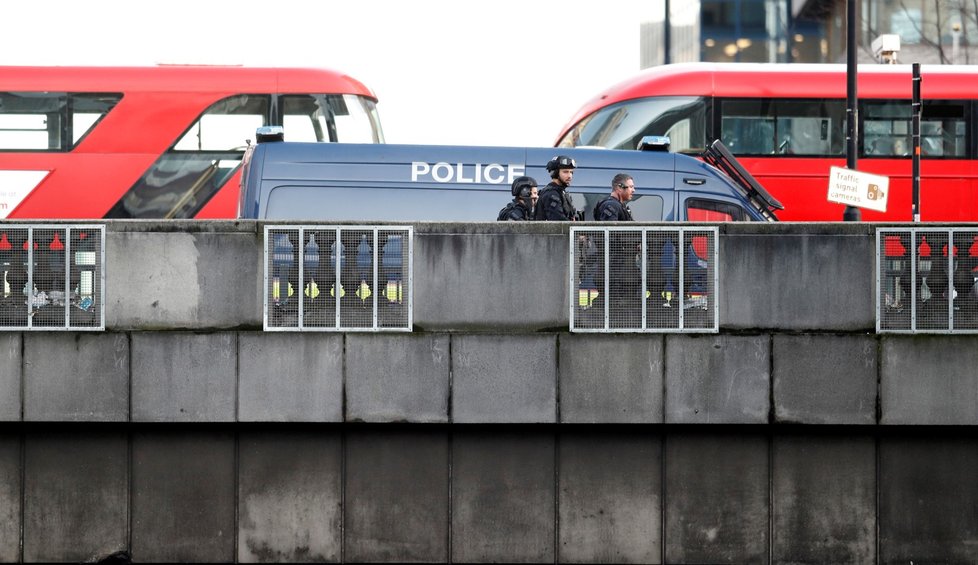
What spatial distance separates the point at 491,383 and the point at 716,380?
1666 millimetres

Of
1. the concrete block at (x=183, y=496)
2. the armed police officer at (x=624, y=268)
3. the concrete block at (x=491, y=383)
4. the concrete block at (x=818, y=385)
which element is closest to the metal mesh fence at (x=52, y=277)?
the concrete block at (x=183, y=496)

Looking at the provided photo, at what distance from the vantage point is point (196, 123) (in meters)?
19.6

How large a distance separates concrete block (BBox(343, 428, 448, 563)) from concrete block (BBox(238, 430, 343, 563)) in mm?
114

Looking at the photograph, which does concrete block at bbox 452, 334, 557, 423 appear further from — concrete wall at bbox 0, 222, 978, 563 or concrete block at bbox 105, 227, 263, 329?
concrete block at bbox 105, 227, 263, 329

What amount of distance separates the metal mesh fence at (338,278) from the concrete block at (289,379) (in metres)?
0.15

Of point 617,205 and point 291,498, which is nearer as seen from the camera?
point 291,498

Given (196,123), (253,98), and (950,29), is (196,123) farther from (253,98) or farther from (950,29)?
(950,29)

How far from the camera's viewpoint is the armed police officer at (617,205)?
1153 centimetres

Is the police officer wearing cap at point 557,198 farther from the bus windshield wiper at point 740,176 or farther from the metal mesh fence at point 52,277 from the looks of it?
the metal mesh fence at point 52,277

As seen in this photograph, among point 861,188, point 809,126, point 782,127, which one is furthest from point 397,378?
point 809,126

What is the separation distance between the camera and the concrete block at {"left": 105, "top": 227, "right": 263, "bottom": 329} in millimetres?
10594

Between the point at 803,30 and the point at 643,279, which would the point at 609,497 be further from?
the point at 803,30

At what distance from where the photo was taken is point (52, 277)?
422 inches

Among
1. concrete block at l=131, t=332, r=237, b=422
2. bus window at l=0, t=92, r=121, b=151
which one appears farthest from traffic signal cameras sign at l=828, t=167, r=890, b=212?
bus window at l=0, t=92, r=121, b=151
